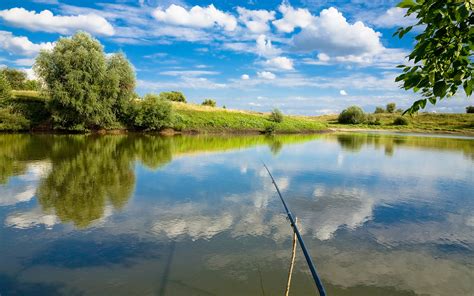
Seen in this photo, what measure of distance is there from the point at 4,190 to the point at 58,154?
12.9 m

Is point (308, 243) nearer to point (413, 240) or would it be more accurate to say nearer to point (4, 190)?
point (413, 240)

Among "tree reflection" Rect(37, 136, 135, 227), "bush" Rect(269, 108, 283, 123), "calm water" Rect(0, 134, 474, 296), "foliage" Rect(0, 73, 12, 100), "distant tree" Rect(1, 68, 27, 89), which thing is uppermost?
"distant tree" Rect(1, 68, 27, 89)

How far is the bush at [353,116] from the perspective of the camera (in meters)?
120

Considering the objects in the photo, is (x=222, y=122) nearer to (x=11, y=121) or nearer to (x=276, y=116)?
(x=276, y=116)

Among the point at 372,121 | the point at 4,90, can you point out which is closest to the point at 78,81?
the point at 4,90

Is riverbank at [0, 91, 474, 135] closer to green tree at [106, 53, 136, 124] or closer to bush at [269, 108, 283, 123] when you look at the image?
bush at [269, 108, 283, 123]

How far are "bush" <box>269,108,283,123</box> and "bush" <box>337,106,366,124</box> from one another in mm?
48897

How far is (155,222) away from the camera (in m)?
11.3

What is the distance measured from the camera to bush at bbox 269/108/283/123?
81.9m

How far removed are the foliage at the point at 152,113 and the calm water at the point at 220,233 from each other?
1479 inches

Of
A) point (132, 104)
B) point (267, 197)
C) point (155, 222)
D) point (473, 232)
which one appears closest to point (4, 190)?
point (155, 222)

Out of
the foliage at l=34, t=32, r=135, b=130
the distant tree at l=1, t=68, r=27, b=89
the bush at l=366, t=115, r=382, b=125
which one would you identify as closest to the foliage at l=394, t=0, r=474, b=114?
the foliage at l=34, t=32, r=135, b=130

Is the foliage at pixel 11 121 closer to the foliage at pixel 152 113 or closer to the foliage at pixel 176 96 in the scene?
the foliage at pixel 152 113

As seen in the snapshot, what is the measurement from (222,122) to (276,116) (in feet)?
54.8
